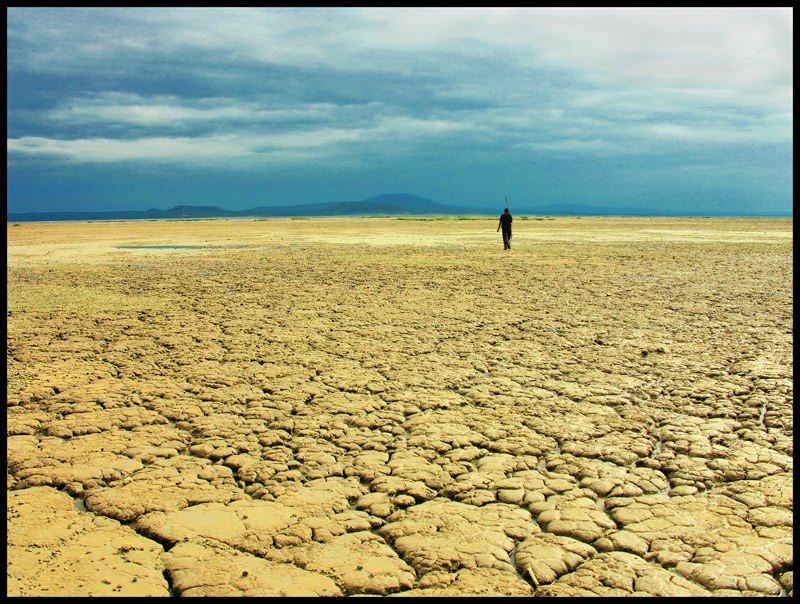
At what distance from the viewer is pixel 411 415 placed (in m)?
4.51

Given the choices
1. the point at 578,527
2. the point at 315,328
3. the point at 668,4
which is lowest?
the point at 578,527

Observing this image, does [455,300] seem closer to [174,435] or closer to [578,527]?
[174,435]

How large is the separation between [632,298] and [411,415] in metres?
5.99

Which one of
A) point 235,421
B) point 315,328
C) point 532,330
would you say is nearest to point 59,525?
point 235,421

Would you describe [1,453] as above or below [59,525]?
above

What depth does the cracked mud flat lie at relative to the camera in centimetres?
268

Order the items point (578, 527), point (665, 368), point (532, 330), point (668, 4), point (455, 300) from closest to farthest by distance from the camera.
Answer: point (668, 4), point (578, 527), point (665, 368), point (532, 330), point (455, 300)

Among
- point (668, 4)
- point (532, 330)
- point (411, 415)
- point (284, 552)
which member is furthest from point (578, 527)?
point (532, 330)

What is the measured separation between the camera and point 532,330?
7.20m

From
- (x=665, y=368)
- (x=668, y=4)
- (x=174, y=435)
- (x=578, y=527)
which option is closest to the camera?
(x=668, y=4)

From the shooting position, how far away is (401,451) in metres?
3.88

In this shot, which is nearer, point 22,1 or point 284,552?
point 22,1

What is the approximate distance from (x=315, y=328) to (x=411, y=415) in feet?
10.2

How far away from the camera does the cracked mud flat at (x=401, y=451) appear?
106 inches
